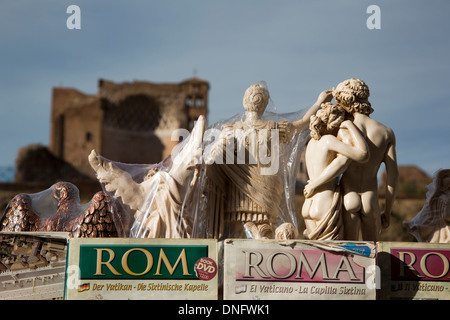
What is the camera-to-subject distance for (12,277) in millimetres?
9164

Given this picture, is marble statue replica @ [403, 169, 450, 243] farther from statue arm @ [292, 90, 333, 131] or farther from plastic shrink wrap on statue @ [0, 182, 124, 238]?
plastic shrink wrap on statue @ [0, 182, 124, 238]

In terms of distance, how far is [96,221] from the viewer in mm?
10055

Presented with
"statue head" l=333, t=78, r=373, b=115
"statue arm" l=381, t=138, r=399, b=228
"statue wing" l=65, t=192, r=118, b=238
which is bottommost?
"statue wing" l=65, t=192, r=118, b=238

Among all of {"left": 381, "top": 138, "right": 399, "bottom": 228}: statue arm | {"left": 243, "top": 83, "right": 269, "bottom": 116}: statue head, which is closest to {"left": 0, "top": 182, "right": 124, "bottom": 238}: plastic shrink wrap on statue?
{"left": 243, "top": 83, "right": 269, "bottom": 116}: statue head

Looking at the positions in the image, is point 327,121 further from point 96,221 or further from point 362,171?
point 96,221

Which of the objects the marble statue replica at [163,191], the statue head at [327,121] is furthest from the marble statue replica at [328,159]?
the marble statue replica at [163,191]

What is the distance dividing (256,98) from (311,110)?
84cm

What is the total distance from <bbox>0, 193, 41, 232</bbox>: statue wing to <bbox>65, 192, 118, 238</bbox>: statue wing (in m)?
0.50

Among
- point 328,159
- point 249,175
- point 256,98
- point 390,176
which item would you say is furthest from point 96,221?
point 390,176

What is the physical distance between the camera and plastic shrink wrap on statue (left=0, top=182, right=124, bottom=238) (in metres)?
10.1
